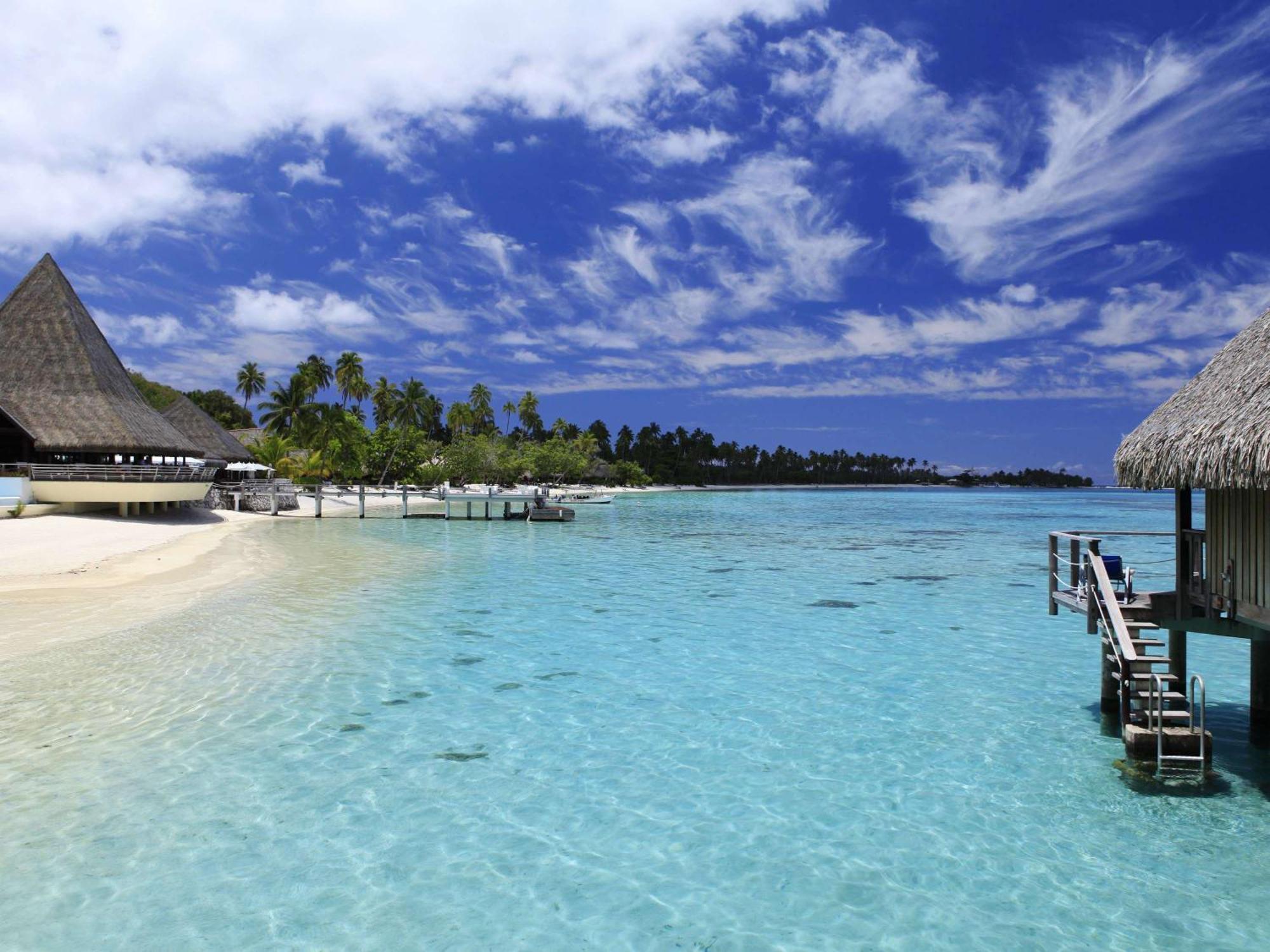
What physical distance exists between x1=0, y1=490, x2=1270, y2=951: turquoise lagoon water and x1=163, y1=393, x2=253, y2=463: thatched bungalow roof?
3231cm

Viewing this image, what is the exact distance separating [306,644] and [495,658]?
9.29ft

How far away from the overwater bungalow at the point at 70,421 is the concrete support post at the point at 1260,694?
Answer: 30414 millimetres

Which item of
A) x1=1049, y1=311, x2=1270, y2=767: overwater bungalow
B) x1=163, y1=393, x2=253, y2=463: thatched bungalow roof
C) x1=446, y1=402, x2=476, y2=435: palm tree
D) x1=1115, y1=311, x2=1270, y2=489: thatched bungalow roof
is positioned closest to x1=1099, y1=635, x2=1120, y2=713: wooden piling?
x1=1049, y1=311, x2=1270, y2=767: overwater bungalow

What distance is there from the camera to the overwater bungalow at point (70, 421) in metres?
26.1

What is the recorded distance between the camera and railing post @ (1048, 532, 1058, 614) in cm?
850

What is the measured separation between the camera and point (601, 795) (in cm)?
638

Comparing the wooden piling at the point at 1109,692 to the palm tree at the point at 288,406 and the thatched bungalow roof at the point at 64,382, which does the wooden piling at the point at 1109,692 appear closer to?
the thatched bungalow roof at the point at 64,382

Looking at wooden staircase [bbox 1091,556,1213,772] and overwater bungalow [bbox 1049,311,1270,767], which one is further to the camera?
wooden staircase [bbox 1091,556,1213,772]

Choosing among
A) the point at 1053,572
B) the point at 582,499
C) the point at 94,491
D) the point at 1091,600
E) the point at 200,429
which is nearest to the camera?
the point at 1091,600

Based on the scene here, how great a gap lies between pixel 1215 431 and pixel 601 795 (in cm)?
568

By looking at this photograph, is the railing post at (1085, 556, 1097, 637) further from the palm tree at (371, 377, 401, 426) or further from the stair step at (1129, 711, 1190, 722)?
the palm tree at (371, 377, 401, 426)

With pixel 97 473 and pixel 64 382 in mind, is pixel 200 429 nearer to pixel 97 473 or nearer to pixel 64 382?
pixel 64 382

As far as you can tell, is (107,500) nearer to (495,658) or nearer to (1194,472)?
(495,658)

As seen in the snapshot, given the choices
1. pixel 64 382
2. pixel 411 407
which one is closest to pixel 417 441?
pixel 411 407
